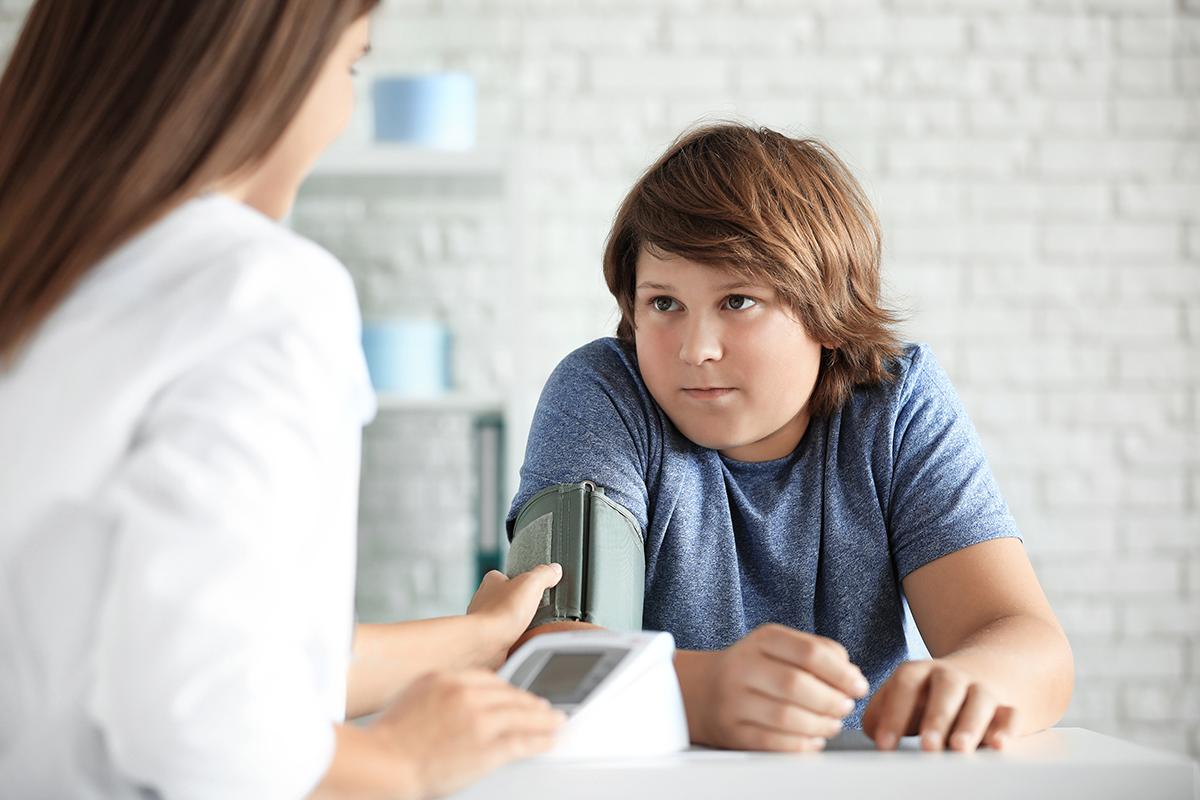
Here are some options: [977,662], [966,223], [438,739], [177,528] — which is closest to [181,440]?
[177,528]

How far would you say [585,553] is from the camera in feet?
4.08

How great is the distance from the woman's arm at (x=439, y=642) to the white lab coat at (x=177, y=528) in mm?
364

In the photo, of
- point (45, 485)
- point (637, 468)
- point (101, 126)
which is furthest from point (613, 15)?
point (45, 485)

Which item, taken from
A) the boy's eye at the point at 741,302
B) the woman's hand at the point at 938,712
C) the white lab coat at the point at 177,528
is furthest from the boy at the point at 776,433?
the white lab coat at the point at 177,528

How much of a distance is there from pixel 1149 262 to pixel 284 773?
8.61 ft

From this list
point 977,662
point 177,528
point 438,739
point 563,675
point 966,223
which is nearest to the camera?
point 177,528

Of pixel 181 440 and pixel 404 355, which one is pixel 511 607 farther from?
pixel 404 355

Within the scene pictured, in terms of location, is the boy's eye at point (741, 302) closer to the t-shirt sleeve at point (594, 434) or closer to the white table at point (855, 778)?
the t-shirt sleeve at point (594, 434)

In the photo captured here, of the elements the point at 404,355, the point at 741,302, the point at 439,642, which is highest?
the point at 741,302

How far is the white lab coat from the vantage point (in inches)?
25.1

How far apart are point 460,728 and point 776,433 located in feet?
2.54

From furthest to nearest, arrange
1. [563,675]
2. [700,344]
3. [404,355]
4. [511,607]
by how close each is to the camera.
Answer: [404,355] → [700,344] → [511,607] → [563,675]

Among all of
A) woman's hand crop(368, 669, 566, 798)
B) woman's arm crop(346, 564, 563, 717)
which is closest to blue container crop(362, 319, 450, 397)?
woman's arm crop(346, 564, 563, 717)

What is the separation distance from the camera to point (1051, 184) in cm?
279
